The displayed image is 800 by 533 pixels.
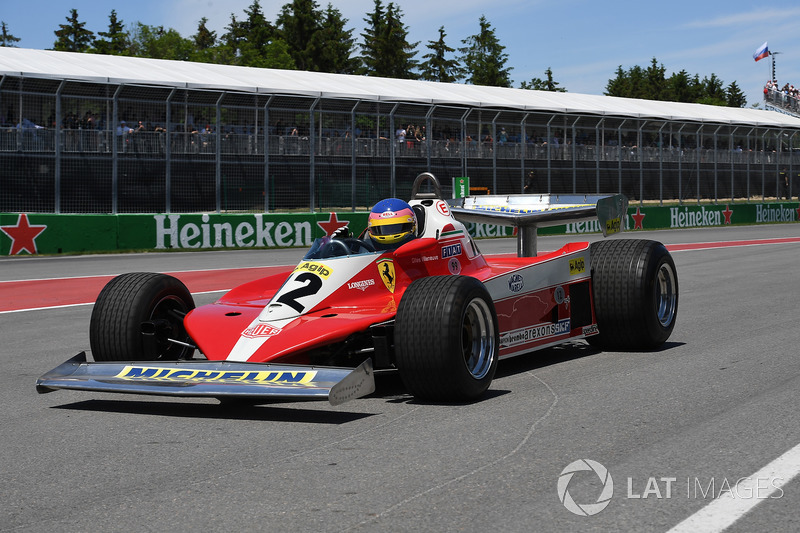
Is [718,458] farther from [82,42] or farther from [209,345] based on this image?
[82,42]

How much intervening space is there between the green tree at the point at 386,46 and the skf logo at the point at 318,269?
3189 inches

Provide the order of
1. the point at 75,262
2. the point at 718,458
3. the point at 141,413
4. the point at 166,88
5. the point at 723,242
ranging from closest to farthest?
1. the point at 718,458
2. the point at 141,413
3. the point at 75,262
4. the point at 166,88
5. the point at 723,242

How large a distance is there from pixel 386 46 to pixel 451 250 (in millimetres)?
82302

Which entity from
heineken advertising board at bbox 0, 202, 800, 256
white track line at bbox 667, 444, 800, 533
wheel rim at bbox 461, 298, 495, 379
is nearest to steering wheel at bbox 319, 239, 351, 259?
wheel rim at bbox 461, 298, 495, 379

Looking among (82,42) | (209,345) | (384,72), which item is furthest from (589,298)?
(82,42)

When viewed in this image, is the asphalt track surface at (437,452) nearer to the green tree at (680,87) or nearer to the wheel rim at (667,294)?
the wheel rim at (667,294)

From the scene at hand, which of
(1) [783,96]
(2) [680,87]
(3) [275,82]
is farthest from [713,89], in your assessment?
(3) [275,82]

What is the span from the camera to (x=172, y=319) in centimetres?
732

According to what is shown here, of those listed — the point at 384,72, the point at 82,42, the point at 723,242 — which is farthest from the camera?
the point at 82,42

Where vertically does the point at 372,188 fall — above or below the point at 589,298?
above

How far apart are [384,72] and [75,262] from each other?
231 ft

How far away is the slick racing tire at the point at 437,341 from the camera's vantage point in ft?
19.3

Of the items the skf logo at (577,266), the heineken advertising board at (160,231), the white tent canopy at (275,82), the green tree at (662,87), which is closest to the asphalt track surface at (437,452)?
the skf logo at (577,266)

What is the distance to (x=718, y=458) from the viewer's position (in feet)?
15.6
